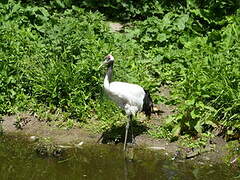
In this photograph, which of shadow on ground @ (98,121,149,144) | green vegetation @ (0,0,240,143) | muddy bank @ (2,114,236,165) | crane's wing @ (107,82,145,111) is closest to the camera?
muddy bank @ (2,114,236,165)

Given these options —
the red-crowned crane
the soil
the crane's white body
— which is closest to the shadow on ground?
the soil

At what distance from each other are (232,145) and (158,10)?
13.8ft

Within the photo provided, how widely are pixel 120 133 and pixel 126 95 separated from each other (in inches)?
26.4

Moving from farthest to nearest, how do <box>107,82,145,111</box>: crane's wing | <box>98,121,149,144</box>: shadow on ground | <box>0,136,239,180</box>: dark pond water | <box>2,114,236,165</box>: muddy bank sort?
<box>98,121,149,144</box>: shadow on ground → <box>107,82,145,111</box>: crane's wing → <box>2,114,236,165</box>: muddy bank → <box>0,136,239,180</box>: dark pond water

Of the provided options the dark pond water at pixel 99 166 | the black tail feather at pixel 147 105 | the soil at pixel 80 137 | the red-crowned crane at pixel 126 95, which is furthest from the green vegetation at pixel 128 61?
the dark pond water at pixel 99 166

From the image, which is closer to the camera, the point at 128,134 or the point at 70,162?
the point at 70,162

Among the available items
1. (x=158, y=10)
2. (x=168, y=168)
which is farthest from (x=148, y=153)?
(x=158, y=10)

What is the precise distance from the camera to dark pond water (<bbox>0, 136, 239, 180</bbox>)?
7.50 meters

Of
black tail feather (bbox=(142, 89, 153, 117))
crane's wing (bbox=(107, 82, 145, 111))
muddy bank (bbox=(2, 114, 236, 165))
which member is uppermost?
crane's wing (bbox=(107, 82, 145, 111))

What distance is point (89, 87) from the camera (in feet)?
30.5

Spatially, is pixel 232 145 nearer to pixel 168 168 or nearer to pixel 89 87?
pixel 168 168

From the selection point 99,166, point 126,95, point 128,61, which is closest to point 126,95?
point 126,95

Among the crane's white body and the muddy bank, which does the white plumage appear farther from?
the muddy bank

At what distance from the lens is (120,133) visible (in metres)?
8.66
